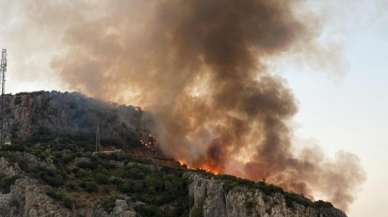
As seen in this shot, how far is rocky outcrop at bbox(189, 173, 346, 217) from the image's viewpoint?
10062 cm

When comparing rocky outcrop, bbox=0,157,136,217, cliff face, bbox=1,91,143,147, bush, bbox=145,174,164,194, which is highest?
cliff face, bbox=1,91,143,147

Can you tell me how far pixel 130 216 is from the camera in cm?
10050

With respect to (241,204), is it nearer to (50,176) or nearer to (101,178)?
(101,178)

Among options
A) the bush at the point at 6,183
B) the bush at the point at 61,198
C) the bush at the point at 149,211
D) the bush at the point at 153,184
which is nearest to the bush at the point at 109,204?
the bush at the point at 149,211

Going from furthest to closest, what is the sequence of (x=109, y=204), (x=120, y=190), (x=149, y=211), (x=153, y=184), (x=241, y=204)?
(x=153, y=184)
(x=120, y=190)
(x=149, y=211)
(x=109, y=204)
(x=241, y=204)

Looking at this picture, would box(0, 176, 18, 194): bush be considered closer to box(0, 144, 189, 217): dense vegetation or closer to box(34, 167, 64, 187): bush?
box(0, 144, 189, 217): dense vegetation

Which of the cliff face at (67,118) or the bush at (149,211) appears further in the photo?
the cliff face at (67,118)

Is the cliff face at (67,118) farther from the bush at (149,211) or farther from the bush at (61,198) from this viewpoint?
the bush at (149,211)

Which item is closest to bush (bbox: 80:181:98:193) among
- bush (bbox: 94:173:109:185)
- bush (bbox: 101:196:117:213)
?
bush (bbox: 94:173:109:185)

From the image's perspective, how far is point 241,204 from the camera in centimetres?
10094

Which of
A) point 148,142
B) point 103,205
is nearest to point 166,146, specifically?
point 148,142

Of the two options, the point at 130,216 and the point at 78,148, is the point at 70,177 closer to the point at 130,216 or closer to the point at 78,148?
the point at 130,216

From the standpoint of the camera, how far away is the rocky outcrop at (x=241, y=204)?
330ft


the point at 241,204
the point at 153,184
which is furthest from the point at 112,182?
the point at 241,204
